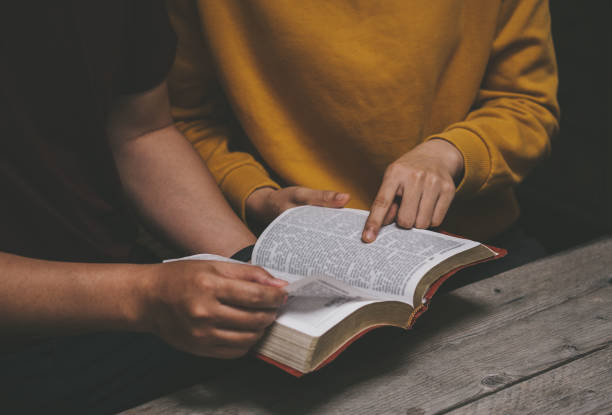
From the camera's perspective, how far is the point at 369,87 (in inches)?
38.6

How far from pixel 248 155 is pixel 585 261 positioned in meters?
0.65

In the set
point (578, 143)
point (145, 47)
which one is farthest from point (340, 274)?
point (578, 143)

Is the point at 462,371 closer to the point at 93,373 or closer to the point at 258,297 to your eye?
the point at 258,297

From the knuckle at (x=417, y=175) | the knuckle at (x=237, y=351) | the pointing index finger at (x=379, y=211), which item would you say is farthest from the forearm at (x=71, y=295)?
the knuckle at (x=417, y=175)

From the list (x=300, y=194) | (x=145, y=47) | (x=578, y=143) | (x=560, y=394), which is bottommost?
(x=578, y=143)

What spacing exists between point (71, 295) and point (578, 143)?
176cm

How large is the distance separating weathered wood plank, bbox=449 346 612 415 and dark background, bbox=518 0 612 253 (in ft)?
4.43

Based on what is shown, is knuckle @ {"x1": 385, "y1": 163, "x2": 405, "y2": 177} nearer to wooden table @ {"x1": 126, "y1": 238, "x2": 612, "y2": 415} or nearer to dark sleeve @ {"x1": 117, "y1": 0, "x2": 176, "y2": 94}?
wooden table @ {"x1": 126, "y1": 238, "x2": 612, "y2": 415}

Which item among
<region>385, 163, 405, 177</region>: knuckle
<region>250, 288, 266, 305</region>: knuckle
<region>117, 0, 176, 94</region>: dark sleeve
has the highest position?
<region>117, 0, 176, 94</region>: dark sleeve

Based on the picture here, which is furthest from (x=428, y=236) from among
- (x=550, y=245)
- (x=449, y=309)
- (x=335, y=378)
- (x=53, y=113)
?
(x=550, y=245)

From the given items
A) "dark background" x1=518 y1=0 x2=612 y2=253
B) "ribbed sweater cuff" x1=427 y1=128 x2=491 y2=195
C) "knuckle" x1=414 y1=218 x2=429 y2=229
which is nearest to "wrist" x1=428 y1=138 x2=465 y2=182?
"ribbed sweater cuff" x1=427 y1=128 x2=491 y2=195

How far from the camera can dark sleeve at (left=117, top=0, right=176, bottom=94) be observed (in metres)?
0.83

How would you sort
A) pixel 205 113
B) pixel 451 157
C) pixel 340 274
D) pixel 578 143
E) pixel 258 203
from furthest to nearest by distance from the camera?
pixel 578 143
pixel 205 113
pixel 258 203
pixel 451 157
pixel 340 274

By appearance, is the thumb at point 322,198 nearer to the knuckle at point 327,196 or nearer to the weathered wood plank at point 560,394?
the knuckle at point 327,196
